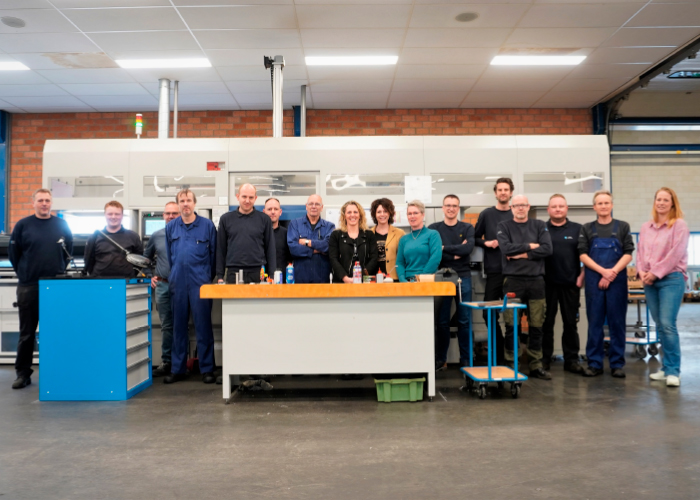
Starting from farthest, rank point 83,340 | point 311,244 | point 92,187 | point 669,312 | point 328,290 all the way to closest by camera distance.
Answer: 1. point 92,187
2. point 311,244
3. point 669,312
4. point 83,340
5. point 328,290

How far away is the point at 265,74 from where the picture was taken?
21.4 feet

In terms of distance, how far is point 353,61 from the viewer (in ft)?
20.0

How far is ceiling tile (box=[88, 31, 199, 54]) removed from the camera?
5344 millimetres

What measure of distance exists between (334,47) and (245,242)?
8.76 ft

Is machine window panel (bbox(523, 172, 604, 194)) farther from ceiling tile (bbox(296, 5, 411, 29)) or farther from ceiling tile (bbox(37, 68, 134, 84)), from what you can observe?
ceiling tile (bbox(37, 68, 134, 84))

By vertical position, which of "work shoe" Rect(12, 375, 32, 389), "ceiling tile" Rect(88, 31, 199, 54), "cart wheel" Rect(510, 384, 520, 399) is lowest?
"work shoe" Rect(12, 375, 32, 389)

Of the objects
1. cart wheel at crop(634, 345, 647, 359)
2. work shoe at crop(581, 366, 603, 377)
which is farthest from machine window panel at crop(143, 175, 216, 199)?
cart wheel at crop(634, 345, 647, 359)

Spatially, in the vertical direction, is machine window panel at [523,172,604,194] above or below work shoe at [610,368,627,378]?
above

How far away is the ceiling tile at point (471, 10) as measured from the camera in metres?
4.82

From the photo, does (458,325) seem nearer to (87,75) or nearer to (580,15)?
(580,15)

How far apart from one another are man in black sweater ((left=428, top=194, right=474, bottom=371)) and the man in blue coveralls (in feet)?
6.75

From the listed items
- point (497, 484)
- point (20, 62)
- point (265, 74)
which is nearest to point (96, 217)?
point (20, 62)

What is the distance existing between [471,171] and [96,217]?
4235 millimetres

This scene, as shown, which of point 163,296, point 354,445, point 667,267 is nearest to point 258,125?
point 163,296
